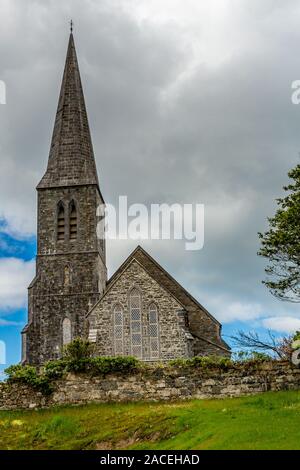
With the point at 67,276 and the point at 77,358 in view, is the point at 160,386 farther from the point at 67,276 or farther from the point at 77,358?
the point at 67,276

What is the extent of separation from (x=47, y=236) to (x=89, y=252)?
11.5 ft

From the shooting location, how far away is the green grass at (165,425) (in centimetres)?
1375

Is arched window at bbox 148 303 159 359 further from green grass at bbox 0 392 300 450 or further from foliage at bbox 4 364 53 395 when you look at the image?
green grass at bbox 0 392 300 450

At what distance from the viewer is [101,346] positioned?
37844 millimetres

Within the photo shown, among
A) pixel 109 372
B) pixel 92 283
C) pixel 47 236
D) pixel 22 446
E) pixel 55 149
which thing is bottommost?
pixel 22 446

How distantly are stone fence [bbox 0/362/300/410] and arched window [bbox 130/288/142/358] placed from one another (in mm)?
15912

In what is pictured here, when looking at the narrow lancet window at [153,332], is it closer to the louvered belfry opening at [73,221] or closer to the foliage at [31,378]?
the louvered belfry opening at [73,221]

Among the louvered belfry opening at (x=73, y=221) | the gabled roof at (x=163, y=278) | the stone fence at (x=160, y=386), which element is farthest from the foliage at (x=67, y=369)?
the louvered belfry opening at (x=73, y=221)

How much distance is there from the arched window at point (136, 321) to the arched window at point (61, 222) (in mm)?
11657

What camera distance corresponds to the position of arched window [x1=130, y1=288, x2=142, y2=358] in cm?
3816

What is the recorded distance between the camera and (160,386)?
21.9m
